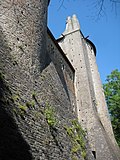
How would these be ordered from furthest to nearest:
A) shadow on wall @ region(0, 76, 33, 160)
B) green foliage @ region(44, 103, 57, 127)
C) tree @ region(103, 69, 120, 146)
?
tree @ region(103, 69, 120, 146)
green foliage @ region(44, 103, 57, 127)
shadow on wall @ region(0, 76, 33, 160)

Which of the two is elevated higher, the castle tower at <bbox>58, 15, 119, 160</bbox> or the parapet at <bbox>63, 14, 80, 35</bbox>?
the parapet at <bbox>63, 14, 80, 35</bbox>

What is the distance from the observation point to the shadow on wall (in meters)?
4.16

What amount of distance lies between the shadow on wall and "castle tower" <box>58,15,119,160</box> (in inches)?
309

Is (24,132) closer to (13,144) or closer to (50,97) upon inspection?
(13,144)

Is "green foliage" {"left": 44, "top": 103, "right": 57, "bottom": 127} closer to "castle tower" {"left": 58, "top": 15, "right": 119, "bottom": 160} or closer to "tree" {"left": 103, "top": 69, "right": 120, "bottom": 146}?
"castle tower" {"left": 58, "top": 15, "right": 119, "bottom": 160}

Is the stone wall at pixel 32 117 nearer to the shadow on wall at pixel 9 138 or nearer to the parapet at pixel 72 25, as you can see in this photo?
the shadow on wall at pixel 9 138

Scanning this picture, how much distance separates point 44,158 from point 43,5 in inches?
269

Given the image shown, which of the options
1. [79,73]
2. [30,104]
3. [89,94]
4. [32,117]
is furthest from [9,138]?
[79,73]

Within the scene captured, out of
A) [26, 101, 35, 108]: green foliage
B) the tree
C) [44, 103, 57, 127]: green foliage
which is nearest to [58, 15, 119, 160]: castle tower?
the tree

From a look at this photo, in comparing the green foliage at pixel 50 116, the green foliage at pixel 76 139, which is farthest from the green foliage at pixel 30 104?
the green foliage at pixel 76 139

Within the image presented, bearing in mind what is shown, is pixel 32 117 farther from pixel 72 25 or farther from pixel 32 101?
pixel 72 25

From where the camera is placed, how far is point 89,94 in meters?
15.7

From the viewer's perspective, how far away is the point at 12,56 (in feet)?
22.2

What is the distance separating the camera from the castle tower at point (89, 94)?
12.4 m
